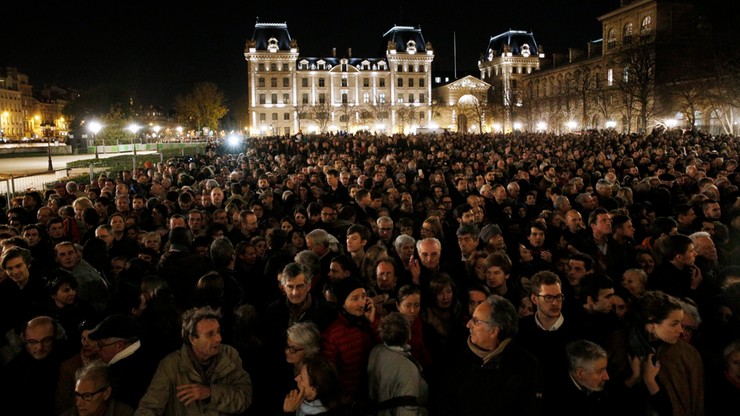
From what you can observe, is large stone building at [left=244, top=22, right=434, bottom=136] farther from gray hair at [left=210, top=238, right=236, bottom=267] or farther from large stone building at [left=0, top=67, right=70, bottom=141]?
gray hair at [left=210, top=238, right=236, bottom=267]

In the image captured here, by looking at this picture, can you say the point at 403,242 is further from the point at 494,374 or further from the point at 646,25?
the point at 646,25

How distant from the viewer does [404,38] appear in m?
98.2

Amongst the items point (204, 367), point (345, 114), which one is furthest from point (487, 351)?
point (345, 114)

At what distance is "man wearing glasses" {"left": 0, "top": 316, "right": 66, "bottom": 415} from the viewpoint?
12.7ft

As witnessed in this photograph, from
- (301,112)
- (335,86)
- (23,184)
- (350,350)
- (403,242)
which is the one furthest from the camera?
(335,86)

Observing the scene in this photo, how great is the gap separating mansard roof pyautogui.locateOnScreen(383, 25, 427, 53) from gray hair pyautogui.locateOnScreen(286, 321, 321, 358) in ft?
320

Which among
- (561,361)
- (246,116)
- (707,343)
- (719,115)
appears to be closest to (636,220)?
(707,343)

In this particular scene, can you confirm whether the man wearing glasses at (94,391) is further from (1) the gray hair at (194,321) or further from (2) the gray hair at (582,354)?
(2) the gray hair at (582,354)

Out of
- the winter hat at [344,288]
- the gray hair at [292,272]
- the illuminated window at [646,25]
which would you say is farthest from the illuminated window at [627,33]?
the winter hat at [344,288]

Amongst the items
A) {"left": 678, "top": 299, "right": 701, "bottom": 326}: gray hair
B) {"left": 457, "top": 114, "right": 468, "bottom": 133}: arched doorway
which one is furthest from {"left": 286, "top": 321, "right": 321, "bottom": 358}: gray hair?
{"left": 457, "top": 114, "right": 468, "bottom": 133}: arched doorway

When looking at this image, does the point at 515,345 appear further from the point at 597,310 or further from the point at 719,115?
the point at 719,115

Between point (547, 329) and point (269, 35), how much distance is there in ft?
312

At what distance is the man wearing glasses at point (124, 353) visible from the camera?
3.81m

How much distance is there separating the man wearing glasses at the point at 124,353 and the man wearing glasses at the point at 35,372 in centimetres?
37
